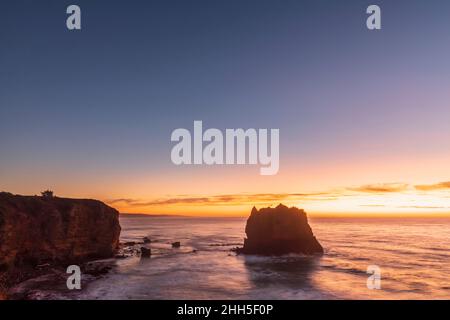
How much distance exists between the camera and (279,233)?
77438mm

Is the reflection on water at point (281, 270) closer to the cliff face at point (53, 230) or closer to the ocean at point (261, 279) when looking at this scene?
the ocean at point (261, 279)

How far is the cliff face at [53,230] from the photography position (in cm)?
4756

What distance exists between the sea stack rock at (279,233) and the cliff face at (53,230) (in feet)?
101

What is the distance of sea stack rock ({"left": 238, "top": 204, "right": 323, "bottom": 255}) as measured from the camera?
76.8 meters

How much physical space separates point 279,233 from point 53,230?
1787 inches

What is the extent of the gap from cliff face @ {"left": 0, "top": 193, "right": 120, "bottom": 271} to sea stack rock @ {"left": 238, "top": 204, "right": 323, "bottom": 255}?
1211 inches
